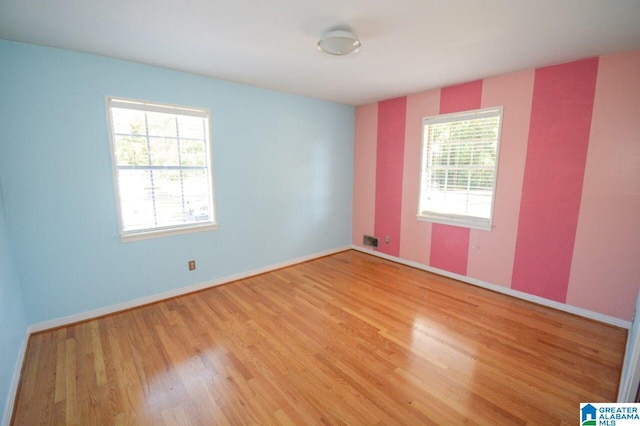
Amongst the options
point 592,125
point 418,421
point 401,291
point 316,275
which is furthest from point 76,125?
point 592,125

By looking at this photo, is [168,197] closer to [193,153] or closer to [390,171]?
[193,153]

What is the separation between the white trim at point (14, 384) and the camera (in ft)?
5.16

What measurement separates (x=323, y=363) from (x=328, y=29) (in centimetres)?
256

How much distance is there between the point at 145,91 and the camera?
277cm

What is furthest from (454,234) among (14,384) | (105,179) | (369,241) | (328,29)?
(14,384)

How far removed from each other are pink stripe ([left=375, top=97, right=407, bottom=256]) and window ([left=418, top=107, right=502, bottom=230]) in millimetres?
399

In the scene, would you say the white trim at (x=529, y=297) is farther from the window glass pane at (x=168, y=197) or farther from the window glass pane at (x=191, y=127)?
the window glass pane at (x=191, y=127)

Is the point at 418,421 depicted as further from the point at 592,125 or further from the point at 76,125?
the point at 76,125

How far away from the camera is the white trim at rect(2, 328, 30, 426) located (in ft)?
5.16

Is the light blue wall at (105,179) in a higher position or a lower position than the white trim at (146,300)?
higher

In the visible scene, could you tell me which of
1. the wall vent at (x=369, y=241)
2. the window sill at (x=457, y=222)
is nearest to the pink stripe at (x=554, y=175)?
the window sill at (x=457, y=222)

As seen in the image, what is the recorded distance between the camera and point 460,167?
3.52 metres

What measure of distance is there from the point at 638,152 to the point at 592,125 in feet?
1.36

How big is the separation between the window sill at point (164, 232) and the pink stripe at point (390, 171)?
2.63 meters
